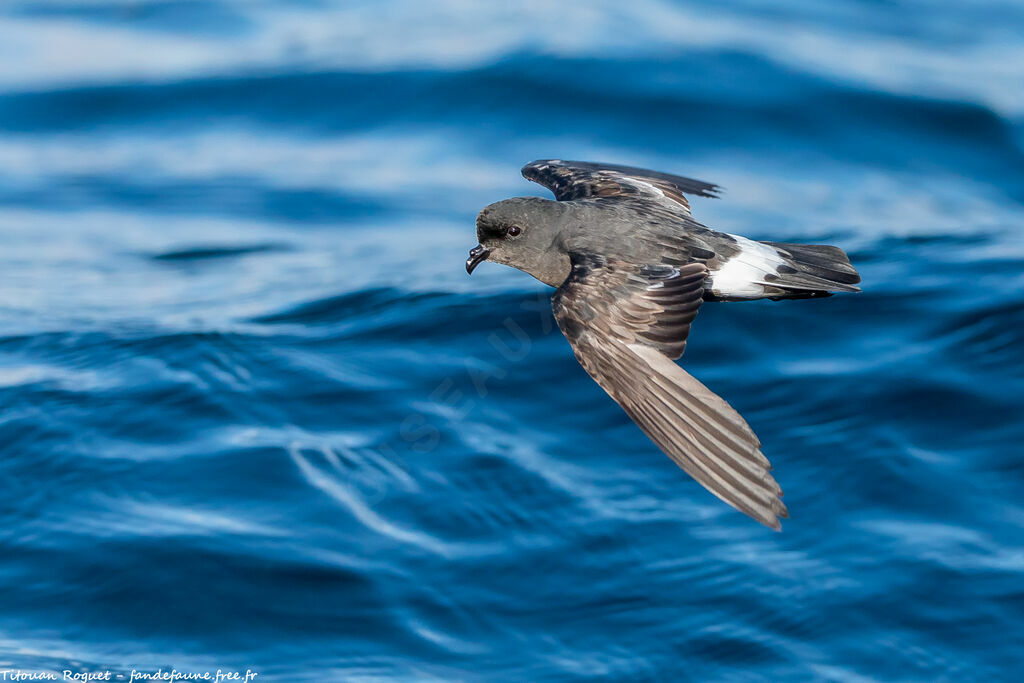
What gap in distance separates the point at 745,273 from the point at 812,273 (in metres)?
0.33

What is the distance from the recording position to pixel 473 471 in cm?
805

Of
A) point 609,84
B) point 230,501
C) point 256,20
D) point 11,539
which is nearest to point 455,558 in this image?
point 230,501

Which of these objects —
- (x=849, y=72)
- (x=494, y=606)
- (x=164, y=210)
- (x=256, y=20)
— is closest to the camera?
(x=494, y=606)

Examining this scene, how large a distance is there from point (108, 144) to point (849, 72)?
863 cm

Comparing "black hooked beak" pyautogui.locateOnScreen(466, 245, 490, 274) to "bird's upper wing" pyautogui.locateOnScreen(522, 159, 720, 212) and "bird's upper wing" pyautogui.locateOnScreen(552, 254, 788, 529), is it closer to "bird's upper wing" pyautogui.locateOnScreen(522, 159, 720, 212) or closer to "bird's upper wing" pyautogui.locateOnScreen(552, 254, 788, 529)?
"bird's upper wing" pyautogui.locateOnScreen(552, 254, 788, 529)

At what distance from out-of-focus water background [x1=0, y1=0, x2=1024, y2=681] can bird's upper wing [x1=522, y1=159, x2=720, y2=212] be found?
81.0 inches

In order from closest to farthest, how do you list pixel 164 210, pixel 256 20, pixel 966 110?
pixel 164 210, pixel 966 110, pixel 256 20

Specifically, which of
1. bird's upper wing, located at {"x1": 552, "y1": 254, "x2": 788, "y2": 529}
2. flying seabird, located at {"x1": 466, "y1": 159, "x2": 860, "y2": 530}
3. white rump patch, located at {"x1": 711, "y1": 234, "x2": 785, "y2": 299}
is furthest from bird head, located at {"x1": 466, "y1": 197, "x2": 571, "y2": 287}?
white rump patch, located at {"x1": 711, "y1": 234, "x2": 785, "y2": 299}

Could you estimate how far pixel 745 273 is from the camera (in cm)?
534

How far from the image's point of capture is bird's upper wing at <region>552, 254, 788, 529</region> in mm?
4188

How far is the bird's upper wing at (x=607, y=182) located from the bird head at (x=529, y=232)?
3.32 feet

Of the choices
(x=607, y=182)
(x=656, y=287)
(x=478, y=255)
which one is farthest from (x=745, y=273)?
(x=607, y=182)

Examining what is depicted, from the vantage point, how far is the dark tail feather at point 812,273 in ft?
17.4

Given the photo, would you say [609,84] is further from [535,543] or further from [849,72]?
[535,543]
